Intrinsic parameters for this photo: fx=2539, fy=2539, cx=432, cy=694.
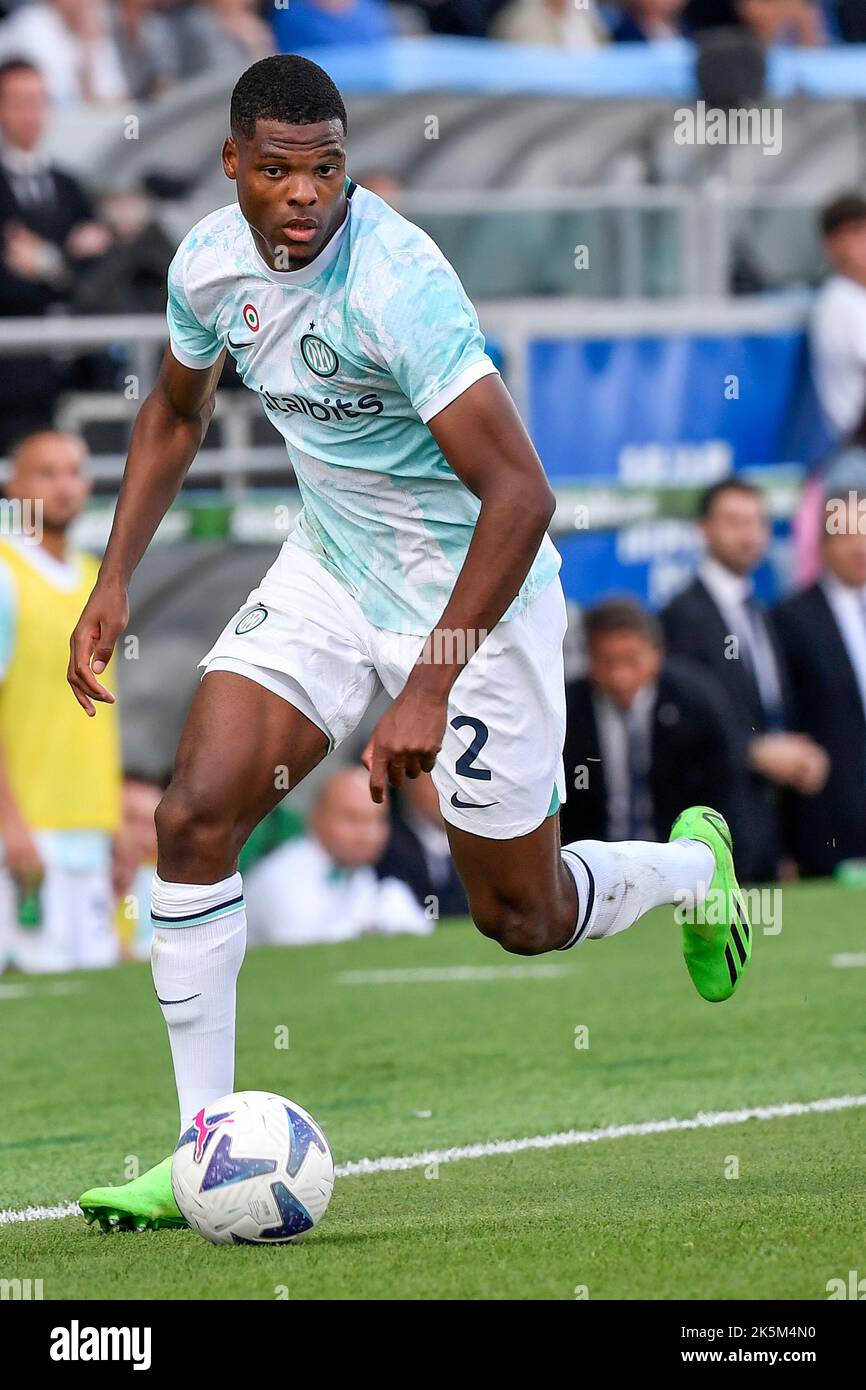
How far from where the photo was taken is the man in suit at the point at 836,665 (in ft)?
41.4

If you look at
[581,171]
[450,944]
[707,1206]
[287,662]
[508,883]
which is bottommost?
[450,944]

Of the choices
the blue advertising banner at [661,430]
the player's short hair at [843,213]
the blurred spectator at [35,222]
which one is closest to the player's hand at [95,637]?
the blurred spectator at [35,222]

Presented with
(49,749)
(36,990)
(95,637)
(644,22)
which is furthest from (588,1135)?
(644,22)

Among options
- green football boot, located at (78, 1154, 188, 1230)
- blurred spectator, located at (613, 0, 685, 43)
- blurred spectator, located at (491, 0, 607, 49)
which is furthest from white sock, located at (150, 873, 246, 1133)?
blurred spectator, located at (613, 0, 685, 43)

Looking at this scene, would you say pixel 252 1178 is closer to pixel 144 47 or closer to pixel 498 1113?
pixel 498 1113

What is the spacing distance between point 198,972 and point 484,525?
1.24 m

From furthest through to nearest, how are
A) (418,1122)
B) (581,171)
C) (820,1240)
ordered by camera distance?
(581,171), (418,1122), (820,1240)

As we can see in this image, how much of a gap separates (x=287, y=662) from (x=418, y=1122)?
6.18ft

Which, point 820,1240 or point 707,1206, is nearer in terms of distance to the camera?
point 820,1240

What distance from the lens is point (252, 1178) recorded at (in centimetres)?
523
